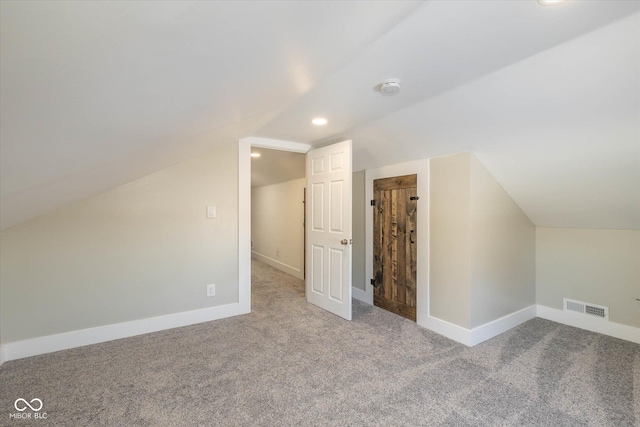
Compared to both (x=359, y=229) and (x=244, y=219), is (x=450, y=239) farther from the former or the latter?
(x=244, y=219)

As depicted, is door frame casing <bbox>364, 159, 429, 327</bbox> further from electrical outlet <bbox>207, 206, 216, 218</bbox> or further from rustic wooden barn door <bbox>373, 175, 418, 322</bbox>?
electrical outlet <bbox>207, 206, 216, 218</bbox>

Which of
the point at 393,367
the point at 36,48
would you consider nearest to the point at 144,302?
the point at 393,367

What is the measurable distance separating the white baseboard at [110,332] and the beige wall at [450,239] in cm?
212

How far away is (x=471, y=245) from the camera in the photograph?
255 centimetres

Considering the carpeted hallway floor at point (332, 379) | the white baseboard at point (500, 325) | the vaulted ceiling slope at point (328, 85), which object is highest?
the vaulted ceiling slope at point (328, 85)

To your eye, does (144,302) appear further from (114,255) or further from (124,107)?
(124,107)

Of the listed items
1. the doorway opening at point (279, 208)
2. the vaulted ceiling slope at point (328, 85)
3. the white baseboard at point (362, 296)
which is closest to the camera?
the vaulted ceiling slope at point (328, 85)

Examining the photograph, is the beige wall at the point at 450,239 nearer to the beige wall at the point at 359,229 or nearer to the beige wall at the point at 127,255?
the beige wall at the point at 359,229

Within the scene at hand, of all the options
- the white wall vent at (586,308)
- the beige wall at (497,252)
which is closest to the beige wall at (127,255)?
the beige wall at (497,252)

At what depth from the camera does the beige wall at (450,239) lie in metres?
2.58

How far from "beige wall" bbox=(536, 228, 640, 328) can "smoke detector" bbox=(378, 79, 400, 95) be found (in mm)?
2610

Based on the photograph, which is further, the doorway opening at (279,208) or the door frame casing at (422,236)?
the doorway opening at (279,208)

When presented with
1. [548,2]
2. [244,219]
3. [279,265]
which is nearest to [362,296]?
[244,219]

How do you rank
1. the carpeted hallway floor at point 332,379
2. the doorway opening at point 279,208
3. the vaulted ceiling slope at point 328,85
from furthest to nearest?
the doorway opening at point 279,208 < the carpeted hallway floor at point 332,379 < the vaulted ceiling slope at point 328,85
